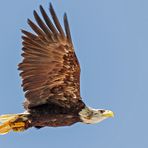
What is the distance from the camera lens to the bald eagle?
12.9m

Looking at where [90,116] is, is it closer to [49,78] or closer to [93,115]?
[93,115]

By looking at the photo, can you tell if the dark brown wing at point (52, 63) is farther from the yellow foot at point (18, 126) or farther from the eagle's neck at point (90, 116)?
the yellow foot at point (18, 126)

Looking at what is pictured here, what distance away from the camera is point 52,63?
13148 millimetres

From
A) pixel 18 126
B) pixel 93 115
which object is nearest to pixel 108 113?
pixel 93 115

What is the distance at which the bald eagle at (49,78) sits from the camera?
12906 millimetres

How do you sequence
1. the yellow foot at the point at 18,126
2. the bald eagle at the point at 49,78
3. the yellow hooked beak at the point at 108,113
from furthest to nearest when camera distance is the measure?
the yellow hooked beak at the point at 108,113, the yellow foot at the point at 18,126, the bald eagle at the point at 49,78

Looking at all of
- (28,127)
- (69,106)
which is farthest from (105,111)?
(28,127)

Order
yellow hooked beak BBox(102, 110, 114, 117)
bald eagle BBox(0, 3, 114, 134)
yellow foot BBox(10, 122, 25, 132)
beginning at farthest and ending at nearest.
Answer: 1. yellow hooked beak BBox(102, 110, 114, 117)
2. yellow foot BBox(10, 122, 25, 132)
3. bald eagle BBox(0, 3, 114, 134)

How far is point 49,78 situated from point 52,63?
39 centimetres

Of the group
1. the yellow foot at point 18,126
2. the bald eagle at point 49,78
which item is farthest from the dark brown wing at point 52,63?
the yellow foot at point 18,126

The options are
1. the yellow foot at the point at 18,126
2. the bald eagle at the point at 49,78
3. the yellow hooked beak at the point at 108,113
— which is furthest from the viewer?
the yellow hooked beak at the point at 108,113

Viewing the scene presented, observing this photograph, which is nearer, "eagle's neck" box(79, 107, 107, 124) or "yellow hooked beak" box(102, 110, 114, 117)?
"eagle's neck" box(79, 107, 107, 124)

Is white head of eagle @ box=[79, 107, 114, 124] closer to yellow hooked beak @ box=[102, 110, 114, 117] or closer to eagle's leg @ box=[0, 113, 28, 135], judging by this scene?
yellow hooked beak @ box=[102, 110, 114, 117]

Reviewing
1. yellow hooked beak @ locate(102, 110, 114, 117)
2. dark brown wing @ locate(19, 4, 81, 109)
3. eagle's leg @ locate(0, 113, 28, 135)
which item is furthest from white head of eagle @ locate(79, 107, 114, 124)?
eagle's leg @ locate(0, 113, 28, 135)
